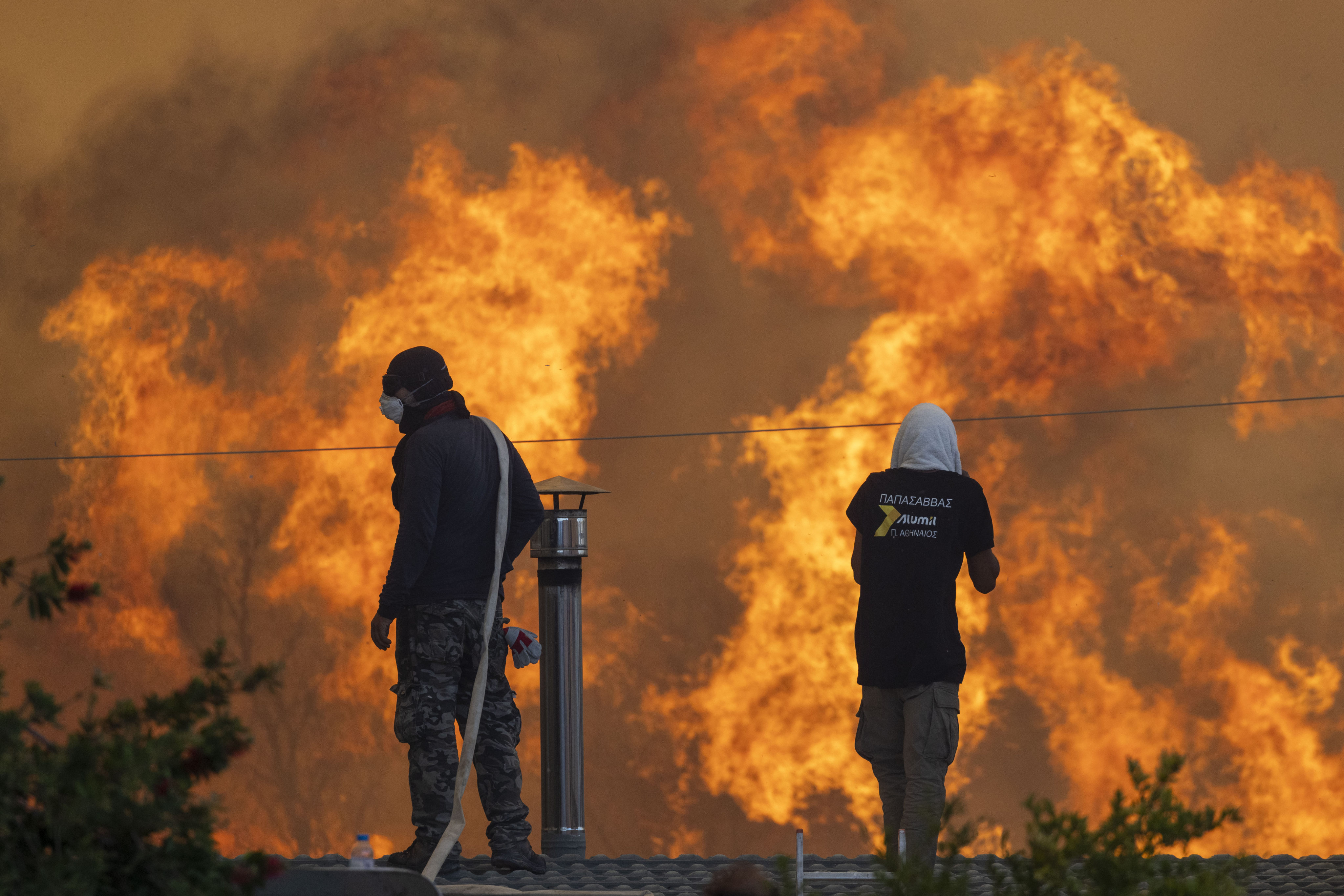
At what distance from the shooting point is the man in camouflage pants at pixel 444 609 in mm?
5789

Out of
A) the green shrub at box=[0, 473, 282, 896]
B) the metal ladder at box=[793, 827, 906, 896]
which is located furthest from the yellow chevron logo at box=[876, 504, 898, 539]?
the green shrub at box=[0, 473, 282, 896]

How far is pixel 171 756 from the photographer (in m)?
2.71

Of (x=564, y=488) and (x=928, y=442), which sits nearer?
(x=928, y=442)

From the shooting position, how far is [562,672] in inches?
279

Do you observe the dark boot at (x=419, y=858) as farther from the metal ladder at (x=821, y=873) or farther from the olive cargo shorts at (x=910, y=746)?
the olive cargo shorts at (x=910, y=746)

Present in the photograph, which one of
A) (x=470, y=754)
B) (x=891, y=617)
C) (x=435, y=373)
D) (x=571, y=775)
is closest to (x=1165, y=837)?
A: (x=891, y=617)

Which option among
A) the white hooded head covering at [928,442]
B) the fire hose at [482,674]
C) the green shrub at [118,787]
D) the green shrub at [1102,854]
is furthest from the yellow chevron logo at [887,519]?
the green shrub at [118,787]

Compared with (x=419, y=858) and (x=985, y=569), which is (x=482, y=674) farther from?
(x=985, y=569)

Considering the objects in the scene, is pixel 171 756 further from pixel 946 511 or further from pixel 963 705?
pixel 963 705

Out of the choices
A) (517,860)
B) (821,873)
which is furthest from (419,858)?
(821,873)

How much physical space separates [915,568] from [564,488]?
2.42 m

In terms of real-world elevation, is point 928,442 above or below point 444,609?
above

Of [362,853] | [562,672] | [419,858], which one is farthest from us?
[562,672]

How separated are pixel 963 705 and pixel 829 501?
1.87 m
